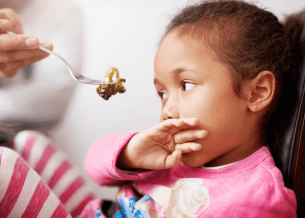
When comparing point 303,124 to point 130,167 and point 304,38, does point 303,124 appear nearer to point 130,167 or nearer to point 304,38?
point 304,38

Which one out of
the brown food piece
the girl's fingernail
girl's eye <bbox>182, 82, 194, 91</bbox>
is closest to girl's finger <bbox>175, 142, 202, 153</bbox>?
girl's eye <bbox>182, 82, 194, 91</bbox>

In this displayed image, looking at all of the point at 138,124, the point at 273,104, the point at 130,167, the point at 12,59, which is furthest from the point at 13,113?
the point at 273,104

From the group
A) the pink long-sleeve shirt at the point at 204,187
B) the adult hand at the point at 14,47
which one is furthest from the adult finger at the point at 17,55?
the pink long-sleeve shirt at the point at 204,187

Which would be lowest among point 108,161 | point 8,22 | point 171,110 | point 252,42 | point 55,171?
point 55,171

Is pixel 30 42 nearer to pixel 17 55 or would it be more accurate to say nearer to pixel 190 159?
pixel 17 55

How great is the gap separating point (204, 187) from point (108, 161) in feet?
0.77

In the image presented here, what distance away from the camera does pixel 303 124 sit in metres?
0.50

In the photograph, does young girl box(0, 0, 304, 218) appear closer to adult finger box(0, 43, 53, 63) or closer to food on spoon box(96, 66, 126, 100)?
food on spoon box(96, 66, 126, 100)

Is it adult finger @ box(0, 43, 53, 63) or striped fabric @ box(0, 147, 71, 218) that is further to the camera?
adult finger @ box(0, 43, 53, 63)

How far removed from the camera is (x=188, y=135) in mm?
513

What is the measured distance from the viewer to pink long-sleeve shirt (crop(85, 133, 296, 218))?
1.50 feet

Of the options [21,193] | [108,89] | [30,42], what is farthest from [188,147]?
[30,42]

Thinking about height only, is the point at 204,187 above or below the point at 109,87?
below

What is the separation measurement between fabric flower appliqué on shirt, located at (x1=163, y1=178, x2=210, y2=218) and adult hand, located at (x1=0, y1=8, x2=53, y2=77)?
1.71ft
